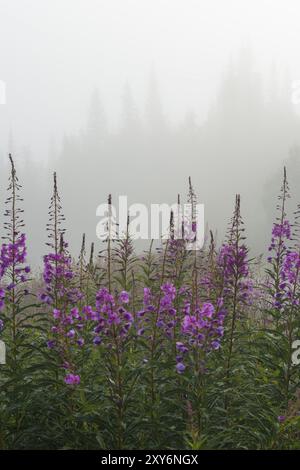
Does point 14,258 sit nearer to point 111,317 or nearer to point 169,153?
point 111,317

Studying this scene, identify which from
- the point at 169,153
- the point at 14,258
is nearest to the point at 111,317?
the point at 14,258

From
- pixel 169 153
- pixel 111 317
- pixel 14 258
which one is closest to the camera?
pixel 111 317

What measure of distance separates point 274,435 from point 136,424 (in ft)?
4.43

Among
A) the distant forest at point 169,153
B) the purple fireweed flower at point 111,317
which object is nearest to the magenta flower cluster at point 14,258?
the purple fireweed flower at point 111,317

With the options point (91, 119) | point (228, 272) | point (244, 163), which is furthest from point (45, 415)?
point (91, 119)

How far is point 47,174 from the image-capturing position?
5699 inches

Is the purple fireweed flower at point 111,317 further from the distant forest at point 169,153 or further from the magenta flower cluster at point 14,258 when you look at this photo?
the distant forest at point 169,153

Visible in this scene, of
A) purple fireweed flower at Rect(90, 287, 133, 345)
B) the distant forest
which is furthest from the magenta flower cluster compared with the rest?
the distant forest

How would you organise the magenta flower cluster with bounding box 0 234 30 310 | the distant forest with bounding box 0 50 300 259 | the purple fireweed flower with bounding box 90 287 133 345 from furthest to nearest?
the distant forest with bounding box 0 50 300 259, the magenta flower cluster with bounding box 0 234 30 310, the purple fireweed flower with bounding box 90 287 133 345

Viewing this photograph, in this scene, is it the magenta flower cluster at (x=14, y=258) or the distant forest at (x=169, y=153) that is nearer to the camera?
the magenta flower cluster at (x=14, y=258)

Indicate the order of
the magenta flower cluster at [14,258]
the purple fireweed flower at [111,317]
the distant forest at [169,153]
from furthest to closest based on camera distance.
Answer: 1. the distant forest at [169,153]
2. the magenta flower cluster at [14,258]
3. the purple fireweed flower at [111,317]

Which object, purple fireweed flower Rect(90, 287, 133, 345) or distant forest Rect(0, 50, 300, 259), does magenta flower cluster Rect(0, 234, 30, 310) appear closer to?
purple fireweed flower Rect(90, 287, 133, 345)

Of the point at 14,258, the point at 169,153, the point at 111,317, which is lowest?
the point at 111,317
